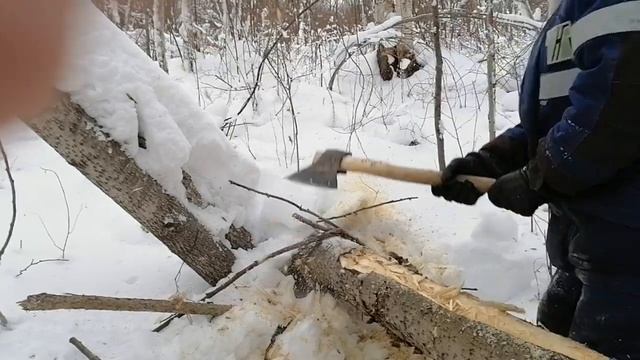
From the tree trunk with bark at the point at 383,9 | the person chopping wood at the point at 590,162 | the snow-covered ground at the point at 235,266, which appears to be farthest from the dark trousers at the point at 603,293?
the tree trunk with bark at the point at 383,9

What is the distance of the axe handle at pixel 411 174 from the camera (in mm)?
1872

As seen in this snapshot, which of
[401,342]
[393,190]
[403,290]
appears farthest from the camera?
[393,190]

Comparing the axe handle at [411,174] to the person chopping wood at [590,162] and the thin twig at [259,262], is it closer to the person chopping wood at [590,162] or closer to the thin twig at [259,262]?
the person chopping wood at [590,162]

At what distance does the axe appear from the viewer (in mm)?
1930

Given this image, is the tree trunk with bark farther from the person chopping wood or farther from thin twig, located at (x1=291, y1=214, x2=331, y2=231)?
the person chopping wood

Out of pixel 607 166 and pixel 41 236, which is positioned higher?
pixel 607 166

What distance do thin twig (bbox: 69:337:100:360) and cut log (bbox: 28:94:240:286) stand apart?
0.47m

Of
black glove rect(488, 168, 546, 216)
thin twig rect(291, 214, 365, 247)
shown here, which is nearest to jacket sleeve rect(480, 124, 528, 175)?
black glove rect(488, 168, 546, 216)

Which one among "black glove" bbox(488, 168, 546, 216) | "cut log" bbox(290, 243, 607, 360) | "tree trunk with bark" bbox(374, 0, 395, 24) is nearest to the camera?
"cut log" bbox(290, 243, 607, 360)

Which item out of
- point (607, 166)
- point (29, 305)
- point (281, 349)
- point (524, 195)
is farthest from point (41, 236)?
point (607, 166)

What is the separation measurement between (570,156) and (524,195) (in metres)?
0.22

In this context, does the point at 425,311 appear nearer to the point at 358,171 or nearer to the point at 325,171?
the point at 358,171

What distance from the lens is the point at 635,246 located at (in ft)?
5.00

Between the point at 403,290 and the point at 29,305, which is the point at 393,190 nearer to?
the point at 403,290
